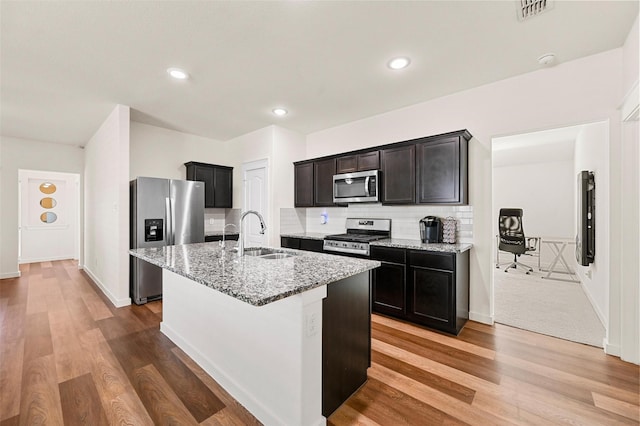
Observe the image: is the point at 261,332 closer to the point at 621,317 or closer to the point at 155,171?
the point at 621,317

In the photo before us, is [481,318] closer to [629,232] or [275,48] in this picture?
[629,232]

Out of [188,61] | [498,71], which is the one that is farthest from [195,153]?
[498,71]

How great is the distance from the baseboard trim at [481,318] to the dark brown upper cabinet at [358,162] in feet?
6.95

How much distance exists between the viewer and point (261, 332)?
5.57 ft

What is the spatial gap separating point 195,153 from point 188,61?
2.87m

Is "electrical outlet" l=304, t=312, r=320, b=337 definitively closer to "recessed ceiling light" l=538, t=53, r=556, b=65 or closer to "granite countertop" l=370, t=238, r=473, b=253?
"granite countertop" l=370, t=238, r=473, b=253

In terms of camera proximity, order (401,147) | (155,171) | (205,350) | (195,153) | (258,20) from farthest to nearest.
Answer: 1. (195,153)
2. (155,171)
3. (401,147)
4. (205,350)
5. (258,20)

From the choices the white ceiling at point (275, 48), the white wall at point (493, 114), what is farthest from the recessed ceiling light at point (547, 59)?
the white wall at point (493, 114)

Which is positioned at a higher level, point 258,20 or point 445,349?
point 258,20

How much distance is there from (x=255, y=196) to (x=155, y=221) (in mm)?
1627

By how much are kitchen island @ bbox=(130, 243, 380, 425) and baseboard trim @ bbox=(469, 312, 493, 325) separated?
1.78m

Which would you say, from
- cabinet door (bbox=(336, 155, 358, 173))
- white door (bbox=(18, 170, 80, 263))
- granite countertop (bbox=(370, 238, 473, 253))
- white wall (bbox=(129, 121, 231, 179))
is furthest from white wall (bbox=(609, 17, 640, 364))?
white door (bbox=(18, 170, 80, 263))

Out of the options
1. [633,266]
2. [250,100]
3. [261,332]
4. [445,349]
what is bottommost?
[445,349]

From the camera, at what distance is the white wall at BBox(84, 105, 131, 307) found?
3721mm
